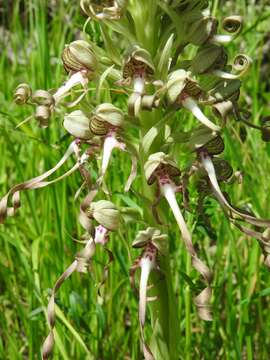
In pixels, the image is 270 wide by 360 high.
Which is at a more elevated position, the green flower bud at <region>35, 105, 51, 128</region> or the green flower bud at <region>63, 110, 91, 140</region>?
the green flower bud at <region>35, 105, 51, 128</region>

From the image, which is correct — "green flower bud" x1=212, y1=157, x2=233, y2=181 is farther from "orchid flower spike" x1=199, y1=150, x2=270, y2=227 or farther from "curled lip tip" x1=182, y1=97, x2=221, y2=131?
"curled lip tip" x1=182, y1=97, x2=221, y2=131

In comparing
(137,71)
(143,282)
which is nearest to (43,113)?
(137,71)

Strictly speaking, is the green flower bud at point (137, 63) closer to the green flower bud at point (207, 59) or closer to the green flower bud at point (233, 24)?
the green flower bud at point (207, 59)

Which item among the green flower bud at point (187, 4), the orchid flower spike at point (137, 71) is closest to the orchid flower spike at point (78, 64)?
the orchid flower spike at point (137, 71)

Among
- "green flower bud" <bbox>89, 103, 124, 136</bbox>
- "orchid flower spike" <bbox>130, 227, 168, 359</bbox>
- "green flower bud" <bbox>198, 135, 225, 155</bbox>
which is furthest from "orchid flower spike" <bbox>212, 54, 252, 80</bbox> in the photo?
"orchid flower spike" <bbox>130, 227, 168, 359</bbox>

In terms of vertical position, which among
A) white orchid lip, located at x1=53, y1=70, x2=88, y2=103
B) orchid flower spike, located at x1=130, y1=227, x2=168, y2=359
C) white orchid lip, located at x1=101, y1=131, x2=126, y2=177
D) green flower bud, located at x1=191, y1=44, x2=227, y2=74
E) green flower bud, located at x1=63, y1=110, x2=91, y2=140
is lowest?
orchid flower spike, located at x1=130, y1=227, x2=168, y2=359

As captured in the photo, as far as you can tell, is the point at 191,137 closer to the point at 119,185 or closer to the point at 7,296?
the point at 119,185

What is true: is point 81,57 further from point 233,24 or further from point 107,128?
point 233,24
